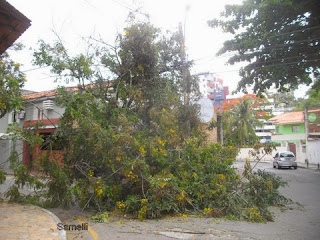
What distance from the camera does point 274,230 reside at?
6520mm

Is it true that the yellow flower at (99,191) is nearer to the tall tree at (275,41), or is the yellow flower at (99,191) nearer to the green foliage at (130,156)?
the green foliage at (130,156)

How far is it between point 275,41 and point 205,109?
184 inches

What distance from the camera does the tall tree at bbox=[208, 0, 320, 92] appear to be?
1319 cm

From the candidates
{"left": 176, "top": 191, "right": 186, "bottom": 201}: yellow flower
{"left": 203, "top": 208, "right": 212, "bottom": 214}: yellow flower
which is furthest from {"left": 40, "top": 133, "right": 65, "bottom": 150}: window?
{"left": 203, "top": 208, "right": 212, "bottom": 214}: yellow flower

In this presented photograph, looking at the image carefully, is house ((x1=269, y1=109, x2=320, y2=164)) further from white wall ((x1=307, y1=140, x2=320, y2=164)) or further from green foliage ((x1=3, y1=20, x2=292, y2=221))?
green foliage ((x1=3, y1=20, x2=292, y2=221))

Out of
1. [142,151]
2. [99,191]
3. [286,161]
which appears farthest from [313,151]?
[99,191]

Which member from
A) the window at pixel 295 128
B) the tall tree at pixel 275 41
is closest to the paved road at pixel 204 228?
the tall tree at pixel 275 41

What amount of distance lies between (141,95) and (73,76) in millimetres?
2525

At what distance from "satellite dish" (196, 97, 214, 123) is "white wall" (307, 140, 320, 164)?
19.5 meters

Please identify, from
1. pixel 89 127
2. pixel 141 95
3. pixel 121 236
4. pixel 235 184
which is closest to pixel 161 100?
pixel 141 95

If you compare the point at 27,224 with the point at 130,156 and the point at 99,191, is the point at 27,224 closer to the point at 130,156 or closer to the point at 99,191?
the point at 99,191

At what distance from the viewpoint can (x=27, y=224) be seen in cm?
645

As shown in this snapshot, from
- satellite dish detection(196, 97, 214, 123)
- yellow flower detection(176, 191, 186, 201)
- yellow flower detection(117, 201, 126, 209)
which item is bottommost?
yellow flower detection(117, 201, 126, 209)

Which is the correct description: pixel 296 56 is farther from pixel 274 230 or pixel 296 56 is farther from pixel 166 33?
pixel 274 230
